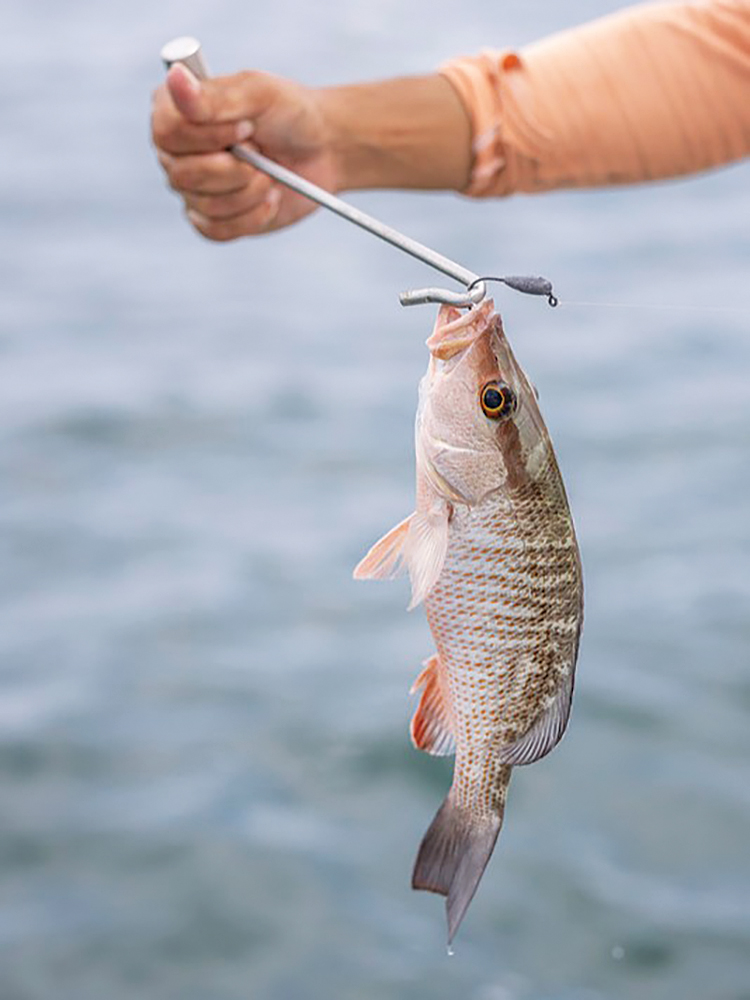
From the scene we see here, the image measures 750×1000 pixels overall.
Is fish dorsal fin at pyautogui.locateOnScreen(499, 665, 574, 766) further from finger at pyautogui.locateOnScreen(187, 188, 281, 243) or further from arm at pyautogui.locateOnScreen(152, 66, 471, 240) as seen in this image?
finger at pyautogui.locateOnScreen(187, 188, 281, 243)

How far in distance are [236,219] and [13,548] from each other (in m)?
3.33

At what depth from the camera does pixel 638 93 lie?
375 centimetres

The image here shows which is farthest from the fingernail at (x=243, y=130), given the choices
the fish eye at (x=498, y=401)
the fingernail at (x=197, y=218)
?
the fish eye at (x=498, y=401)

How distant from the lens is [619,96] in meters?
3.76

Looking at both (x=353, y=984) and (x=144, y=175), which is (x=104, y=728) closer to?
(x=353, y=984)

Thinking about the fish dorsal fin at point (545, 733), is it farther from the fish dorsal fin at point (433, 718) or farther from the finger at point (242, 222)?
the finger at point (242, 222)

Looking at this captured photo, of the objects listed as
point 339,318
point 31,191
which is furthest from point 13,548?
point 31,191

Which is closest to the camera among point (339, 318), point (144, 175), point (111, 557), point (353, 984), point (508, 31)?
point (353, 984)

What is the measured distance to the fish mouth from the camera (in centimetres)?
214

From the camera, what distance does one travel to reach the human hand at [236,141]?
3066 millimetres

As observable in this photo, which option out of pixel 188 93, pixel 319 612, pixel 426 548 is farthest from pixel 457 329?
pixel 319 612

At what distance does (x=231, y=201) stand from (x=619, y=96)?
3.07 feet

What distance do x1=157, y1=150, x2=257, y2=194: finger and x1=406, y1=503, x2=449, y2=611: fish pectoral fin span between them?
47.5 inches

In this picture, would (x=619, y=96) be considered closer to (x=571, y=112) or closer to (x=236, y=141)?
(x=571, y=112)
